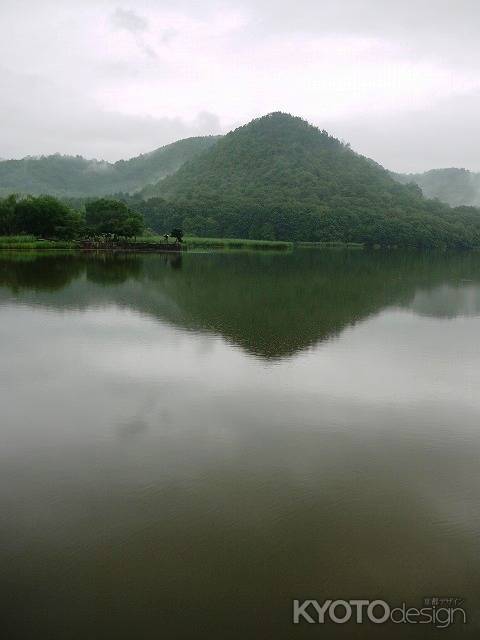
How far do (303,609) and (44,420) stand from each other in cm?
614

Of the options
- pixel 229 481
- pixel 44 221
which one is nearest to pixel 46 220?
pixel 44 221

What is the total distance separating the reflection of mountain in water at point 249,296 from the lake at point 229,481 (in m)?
1.09

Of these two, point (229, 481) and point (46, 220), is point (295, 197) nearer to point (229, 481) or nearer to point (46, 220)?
point (46, 220)

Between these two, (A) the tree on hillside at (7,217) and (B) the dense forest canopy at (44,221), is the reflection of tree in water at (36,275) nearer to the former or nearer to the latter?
(B) the dense forest canopy at (44,221)

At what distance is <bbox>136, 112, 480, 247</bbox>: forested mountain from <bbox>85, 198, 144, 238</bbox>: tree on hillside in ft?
120

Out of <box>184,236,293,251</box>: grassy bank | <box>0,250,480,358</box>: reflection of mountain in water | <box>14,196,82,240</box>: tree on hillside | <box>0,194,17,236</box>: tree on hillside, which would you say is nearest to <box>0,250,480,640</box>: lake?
<box>0,250,480,358</box>: reflection of mountain in water

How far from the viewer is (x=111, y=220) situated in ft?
241

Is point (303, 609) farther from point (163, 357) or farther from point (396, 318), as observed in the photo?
point (396, 318)

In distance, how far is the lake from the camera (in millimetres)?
5094

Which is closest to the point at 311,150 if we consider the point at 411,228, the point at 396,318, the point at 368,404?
the point at 411,228

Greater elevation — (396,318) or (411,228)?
(411,228)

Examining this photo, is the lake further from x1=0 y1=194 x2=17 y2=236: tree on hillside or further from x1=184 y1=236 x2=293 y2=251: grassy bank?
x1=184 y1=236 x2=293 y2=251: grassy bank

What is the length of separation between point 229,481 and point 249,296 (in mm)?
19045

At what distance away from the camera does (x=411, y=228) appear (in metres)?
119
